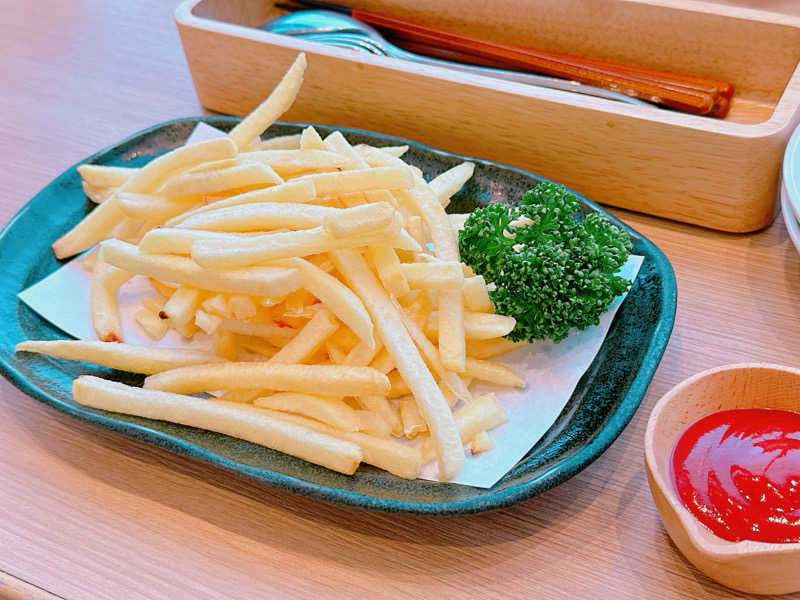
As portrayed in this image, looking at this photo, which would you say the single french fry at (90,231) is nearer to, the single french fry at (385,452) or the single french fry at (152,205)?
the single french fry at (152,205)

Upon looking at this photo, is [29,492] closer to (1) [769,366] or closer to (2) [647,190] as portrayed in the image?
(1) [769,366]

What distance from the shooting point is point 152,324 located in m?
1.51

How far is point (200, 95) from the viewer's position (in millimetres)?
2244

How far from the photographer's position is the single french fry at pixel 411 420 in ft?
4.20

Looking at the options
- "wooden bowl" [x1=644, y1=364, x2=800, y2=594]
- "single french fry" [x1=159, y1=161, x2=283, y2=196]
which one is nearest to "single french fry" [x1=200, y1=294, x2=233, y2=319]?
"single french fry" [x1=159, y1=161, x2=283, y2=196]

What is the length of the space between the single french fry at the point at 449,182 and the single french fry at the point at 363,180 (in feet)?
0.57

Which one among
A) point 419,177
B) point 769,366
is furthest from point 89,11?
point 769,366

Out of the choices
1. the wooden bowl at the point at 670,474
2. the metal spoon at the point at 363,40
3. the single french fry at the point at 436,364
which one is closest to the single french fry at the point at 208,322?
the single french fry at the point at 436,364

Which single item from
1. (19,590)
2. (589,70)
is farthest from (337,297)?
(589,70)

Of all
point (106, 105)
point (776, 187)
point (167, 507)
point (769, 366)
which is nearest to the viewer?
point (769, 366)

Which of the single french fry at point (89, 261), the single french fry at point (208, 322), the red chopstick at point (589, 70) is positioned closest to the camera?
the single french fry at point (208, 322)

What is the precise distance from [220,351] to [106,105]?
1.29m

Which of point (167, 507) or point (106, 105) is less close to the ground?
point (106, 105)

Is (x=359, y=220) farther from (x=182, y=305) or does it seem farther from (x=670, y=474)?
(x=670, y=474)
